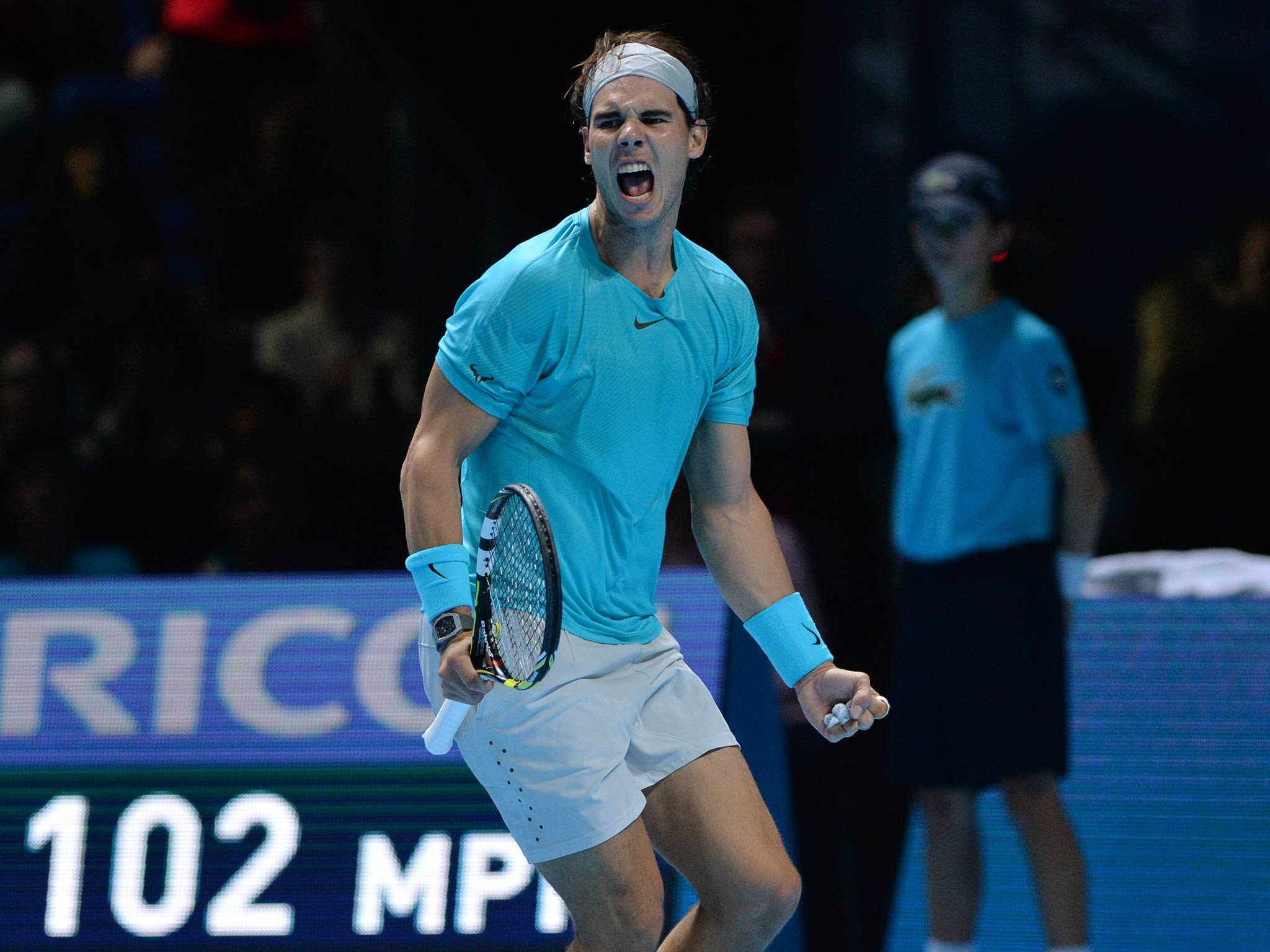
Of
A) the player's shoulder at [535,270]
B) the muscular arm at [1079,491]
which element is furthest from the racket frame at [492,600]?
the muscular arm at [1079,491]

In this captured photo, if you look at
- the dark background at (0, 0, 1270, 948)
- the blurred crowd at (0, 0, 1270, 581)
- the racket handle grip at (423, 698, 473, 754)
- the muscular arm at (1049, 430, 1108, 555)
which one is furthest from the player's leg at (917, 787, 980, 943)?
the racket handle grip at (423, 698, 473, 754)

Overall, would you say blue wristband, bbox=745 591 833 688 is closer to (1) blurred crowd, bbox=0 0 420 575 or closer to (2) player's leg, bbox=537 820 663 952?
(2) player's leg, bbox=537 820 663 952

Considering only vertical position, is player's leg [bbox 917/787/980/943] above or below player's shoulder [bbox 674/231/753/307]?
below

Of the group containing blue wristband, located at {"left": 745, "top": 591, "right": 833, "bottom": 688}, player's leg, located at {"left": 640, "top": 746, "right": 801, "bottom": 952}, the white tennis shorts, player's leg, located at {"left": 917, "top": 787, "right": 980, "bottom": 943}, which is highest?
blue wristband, located at {"left": 745, "top": 591, "right": 833, "bottom": 688}

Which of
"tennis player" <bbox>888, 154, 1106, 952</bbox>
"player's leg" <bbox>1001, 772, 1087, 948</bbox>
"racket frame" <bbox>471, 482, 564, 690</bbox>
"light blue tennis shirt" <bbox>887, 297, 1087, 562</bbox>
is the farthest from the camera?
"light blue tennis shirt" <bbox>887, 297, 1087, 562</bbox>

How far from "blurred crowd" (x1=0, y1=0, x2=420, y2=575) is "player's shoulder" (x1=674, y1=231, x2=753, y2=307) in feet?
9.80

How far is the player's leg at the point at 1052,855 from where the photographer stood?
4312 millimetres

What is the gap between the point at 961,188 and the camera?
4.74m

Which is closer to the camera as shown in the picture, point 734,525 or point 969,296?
point 734,525

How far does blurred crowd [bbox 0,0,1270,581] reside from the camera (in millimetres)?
5781

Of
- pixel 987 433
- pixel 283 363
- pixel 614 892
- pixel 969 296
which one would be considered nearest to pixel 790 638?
pixel 614 892

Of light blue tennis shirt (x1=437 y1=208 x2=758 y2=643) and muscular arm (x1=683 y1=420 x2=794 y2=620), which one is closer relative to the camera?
light blue tennis shirt (x1=437 y1=208 x2=758 y2=643)

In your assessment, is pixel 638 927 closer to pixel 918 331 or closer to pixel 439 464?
pixel 439 464

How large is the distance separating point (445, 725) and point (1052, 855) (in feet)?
6.55
